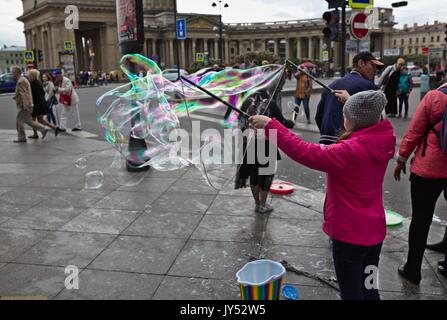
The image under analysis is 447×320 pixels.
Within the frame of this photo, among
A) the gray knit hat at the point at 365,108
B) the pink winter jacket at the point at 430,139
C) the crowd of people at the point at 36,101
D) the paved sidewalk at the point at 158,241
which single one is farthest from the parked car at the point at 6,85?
the gray knit hat at the point at 365,108

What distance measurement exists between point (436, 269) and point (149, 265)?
103 inches

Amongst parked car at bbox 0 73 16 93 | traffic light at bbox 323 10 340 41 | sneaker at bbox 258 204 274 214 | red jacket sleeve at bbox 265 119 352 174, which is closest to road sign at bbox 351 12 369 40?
traffic light at bbox 323 10 340 41

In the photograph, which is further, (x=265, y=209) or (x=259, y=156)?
(x=265, y=209)

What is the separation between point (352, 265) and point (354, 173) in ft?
1.90

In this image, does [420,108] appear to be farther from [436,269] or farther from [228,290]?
[228,290]

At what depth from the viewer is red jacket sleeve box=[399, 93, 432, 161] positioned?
3.71 meters

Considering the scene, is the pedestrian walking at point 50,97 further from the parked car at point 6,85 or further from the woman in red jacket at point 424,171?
the parked car at point 6,85


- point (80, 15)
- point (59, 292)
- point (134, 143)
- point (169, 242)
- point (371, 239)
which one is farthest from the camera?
point (80, 15)

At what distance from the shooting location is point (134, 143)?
7211mm

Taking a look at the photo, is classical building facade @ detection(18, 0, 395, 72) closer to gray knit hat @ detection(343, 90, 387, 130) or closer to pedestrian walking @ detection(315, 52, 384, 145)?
pedestrian walking @ detection(315, 52, 384, 145)

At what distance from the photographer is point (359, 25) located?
10.1 meters

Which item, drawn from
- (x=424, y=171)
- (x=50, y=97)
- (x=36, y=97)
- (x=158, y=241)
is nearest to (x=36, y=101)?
(x=36, y=97)

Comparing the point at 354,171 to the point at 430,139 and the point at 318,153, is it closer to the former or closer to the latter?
the point at 318,153

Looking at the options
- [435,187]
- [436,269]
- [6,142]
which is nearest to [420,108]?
[435,187]
